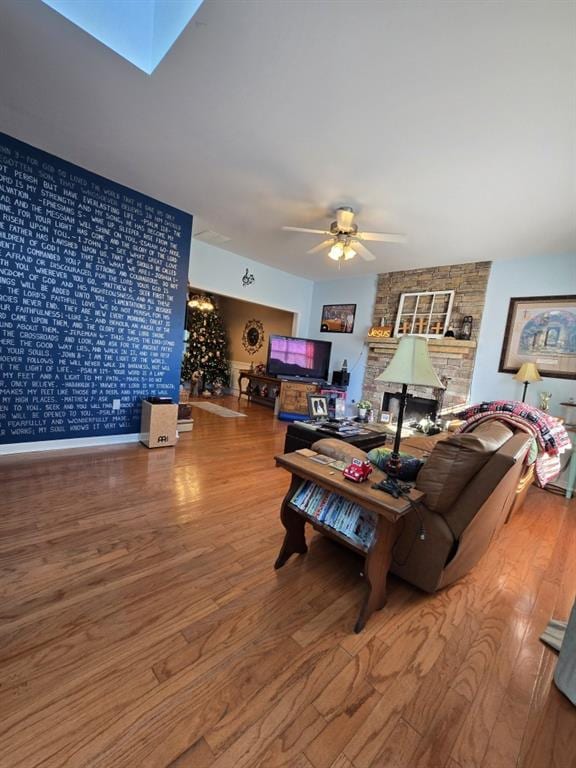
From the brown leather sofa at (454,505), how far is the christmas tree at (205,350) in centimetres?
615

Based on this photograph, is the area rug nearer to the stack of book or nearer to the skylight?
the stack of book

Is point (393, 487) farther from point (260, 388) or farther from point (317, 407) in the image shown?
point (260, 388)

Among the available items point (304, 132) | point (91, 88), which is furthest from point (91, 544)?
point (304, 132)

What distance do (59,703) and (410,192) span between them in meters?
3.85

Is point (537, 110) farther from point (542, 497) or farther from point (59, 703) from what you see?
point (59, 703)

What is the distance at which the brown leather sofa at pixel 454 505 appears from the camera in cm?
153

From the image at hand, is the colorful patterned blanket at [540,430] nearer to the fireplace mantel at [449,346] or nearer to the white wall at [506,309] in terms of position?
the white wall at [506,309]

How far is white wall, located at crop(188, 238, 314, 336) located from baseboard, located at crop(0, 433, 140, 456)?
245 cm

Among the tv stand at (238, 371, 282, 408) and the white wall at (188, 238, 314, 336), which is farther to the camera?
the tv stand at (238, 371, 282, 408)

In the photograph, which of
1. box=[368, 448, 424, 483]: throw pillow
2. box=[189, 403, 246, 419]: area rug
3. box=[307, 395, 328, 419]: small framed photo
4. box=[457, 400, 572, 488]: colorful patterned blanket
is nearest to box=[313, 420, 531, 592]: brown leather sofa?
box=[368, 448, 424, 483]: throw pillow

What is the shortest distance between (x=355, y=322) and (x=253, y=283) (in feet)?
6.77

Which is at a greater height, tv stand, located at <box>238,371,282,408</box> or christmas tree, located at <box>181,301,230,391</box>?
christmas tree, located at <box>181,301,230,391</box>

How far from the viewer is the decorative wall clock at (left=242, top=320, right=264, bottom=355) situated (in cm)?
800

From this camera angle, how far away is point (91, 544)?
1.90 metres
